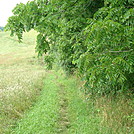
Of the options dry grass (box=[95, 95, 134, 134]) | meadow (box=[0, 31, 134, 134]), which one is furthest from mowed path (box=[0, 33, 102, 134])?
dry grass (box=[95, 95, 134, 134])

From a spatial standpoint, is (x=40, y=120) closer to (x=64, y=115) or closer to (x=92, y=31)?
(x=64, y=115)

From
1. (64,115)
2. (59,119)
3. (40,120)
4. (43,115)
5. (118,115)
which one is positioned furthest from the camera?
(64,115)

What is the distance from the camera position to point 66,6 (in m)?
5.13

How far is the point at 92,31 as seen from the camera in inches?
129

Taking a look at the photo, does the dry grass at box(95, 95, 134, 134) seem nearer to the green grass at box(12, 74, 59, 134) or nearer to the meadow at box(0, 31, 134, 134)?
the meadow at box(0, 31, 134, 134)

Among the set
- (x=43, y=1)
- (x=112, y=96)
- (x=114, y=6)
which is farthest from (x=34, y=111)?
(x=114, y=6)

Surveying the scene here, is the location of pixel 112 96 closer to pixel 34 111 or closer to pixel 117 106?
pixel 117 106

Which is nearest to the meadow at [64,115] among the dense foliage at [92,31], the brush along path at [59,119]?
the brush along path at [59,119]

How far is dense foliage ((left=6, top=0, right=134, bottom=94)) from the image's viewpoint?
3.24m

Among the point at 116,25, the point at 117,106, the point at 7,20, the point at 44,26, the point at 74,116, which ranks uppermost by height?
the point at 7,20

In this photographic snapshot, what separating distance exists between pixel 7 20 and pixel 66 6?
2.84 metres

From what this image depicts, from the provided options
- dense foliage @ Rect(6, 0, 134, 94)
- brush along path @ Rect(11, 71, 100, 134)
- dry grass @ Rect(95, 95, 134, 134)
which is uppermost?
dense foliage @ Rect(6, 0, 134, 94)

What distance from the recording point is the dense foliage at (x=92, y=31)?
324 cm

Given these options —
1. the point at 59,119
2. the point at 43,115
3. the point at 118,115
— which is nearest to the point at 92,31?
the point at 118,115
